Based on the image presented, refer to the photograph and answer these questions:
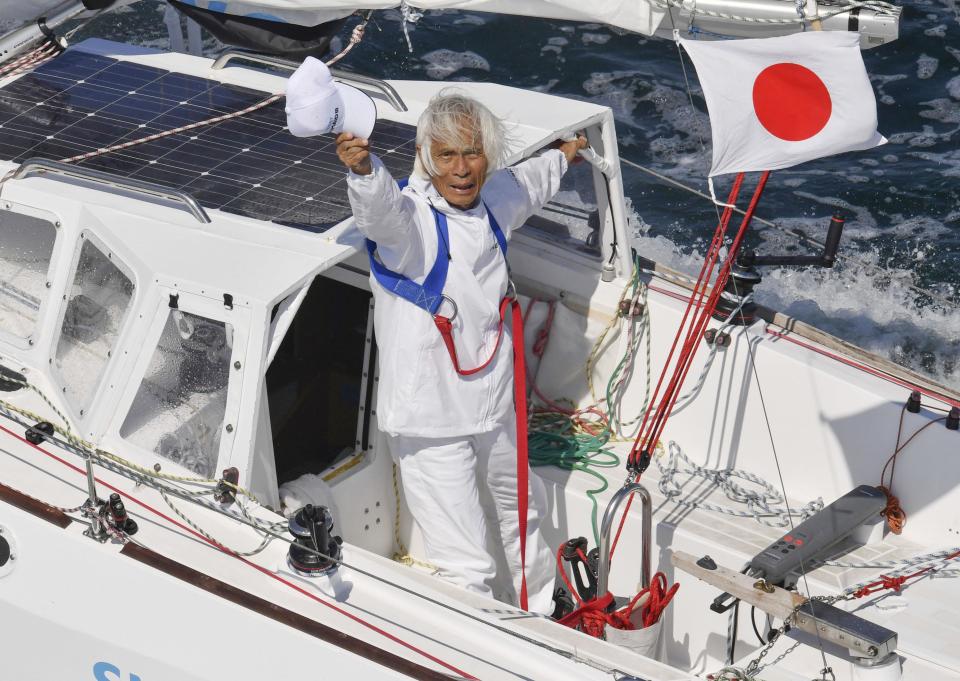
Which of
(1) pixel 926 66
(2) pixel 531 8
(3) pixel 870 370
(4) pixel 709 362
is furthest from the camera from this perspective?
(1) pixel 926 66

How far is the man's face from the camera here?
3.48 m

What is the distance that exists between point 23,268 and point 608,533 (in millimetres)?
2031

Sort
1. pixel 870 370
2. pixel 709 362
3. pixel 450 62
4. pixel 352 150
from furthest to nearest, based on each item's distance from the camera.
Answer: pixel 450 62 < pixel 709 362 < pixel 870 370 < pixel 352 150

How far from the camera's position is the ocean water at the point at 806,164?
7527 mm

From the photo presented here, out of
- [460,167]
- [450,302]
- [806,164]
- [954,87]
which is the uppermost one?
[460,167]

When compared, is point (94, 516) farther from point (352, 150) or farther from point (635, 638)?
point (635, 638)

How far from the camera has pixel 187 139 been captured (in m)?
4.39

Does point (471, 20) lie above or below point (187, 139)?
below

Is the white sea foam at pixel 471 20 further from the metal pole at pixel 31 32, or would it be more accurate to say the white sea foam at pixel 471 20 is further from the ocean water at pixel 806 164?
the metal pole at pixel 31 32

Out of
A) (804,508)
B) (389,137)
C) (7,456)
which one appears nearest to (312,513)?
(7,456)

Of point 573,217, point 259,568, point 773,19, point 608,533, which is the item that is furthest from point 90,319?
point 773,19

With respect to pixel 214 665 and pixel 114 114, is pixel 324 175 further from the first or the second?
pixel 214 665

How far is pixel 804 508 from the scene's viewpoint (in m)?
4.44

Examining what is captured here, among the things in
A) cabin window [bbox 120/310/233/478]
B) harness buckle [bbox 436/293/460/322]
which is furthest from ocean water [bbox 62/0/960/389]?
cabin window [bbox 120/310/233/478]
